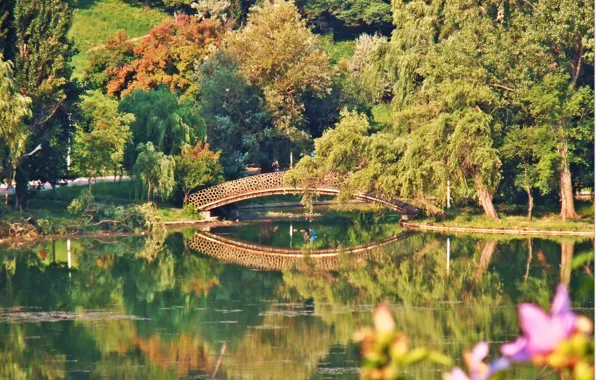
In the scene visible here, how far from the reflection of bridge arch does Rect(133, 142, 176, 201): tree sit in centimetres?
494

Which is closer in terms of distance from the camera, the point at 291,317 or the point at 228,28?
the point at 291,317

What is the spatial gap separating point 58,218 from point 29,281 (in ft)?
34.3

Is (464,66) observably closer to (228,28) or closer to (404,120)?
(404,120)

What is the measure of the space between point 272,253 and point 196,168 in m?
9.66

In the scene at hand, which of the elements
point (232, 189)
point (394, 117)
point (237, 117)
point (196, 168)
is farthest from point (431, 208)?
point (237, 117)

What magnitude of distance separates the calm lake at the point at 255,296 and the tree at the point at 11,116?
331cm

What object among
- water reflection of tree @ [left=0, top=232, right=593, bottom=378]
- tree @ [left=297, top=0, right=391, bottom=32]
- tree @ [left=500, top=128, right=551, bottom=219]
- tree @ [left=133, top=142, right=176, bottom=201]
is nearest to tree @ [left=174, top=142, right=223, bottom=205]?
tree @ [left=133, top=142, right=176, bottom=201]

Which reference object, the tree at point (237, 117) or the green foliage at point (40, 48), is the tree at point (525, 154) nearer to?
the tree at point (237, 117)

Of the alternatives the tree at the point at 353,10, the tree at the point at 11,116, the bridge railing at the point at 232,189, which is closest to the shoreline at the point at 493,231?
the bridge railing at the point at 232,189

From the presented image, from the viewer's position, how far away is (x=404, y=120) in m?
44.7

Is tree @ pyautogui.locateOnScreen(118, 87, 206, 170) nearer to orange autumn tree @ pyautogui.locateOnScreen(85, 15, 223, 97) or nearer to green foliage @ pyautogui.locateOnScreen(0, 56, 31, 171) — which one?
orange autumn tree @ pyautogui.locateOnScreen(85, 15, 223, 97)

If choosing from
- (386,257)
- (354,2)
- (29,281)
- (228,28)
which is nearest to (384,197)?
(386,257)

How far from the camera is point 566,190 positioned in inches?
1676

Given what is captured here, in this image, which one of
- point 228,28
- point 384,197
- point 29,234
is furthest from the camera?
point 228,28
